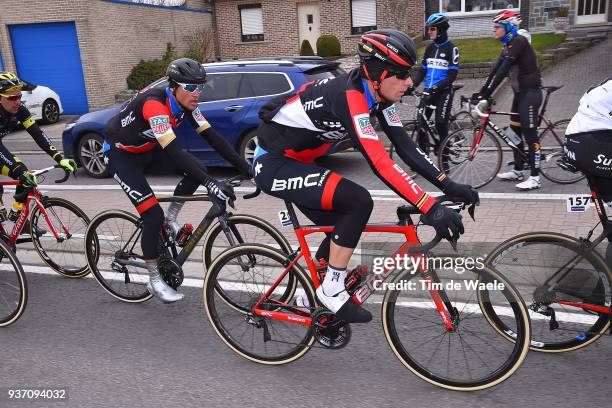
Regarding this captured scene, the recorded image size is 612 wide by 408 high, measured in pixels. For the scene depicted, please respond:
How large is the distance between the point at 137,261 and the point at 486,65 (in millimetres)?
14567

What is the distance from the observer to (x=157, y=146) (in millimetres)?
4805

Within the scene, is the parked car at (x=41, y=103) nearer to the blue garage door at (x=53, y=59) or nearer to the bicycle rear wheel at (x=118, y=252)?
the blue garage door at (x=53, y=59)

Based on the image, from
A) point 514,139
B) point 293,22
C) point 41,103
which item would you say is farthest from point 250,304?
point 293,22

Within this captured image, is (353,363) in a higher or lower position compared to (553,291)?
lower

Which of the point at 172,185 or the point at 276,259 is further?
the point at 172,185

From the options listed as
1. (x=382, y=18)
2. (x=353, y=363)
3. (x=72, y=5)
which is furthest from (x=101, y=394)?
(x=382, y=18)

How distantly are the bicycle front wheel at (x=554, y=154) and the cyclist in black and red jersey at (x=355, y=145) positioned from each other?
4.96 metres

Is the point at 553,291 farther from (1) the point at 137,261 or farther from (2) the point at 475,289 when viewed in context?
(1) the point at 137,261

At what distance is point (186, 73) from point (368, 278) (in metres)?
1.97

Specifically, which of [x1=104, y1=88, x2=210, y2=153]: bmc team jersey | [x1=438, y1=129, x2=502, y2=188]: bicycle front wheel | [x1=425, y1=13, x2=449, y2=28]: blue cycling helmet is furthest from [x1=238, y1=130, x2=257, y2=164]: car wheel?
[x1=104, y1=88, x2=210, y2=153]: bmc team jersey

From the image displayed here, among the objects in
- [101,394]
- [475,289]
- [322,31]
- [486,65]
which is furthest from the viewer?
[322,31]

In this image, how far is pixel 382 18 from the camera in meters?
25.3

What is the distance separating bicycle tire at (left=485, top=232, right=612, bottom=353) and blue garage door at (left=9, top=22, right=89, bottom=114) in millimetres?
18953

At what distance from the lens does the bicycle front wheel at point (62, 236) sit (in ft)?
17.9
